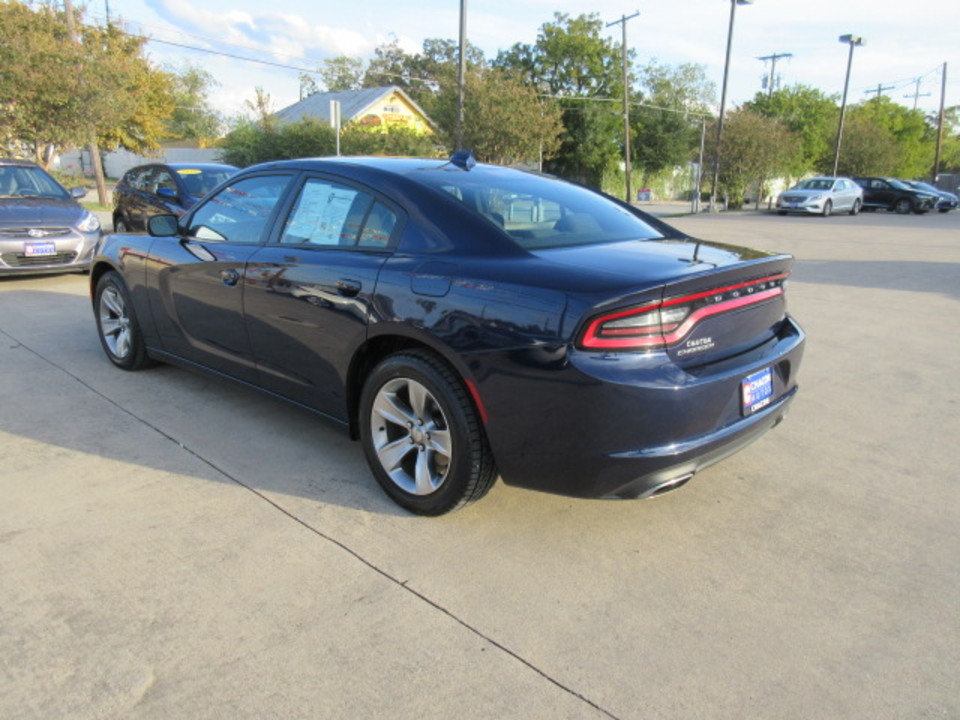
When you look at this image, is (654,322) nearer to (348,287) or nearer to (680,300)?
(680,300)

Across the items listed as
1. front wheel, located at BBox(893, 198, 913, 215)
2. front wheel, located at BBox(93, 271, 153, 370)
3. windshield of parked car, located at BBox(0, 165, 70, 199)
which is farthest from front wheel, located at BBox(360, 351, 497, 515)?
front wheel, located at BBox(893, 198, 913, 215)

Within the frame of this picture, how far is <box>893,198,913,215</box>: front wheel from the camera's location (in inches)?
1232

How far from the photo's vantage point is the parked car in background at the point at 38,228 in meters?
8.30

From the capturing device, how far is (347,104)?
1692 inches

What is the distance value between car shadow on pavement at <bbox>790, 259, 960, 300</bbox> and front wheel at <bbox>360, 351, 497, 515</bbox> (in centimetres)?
851

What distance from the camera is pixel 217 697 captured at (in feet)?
6.99

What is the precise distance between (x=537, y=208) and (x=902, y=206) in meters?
33.9

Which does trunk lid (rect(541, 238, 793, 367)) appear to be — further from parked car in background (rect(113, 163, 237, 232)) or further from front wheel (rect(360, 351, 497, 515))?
parked car in background (rect(113, 163, 237, 232))

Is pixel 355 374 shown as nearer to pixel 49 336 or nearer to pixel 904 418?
pixel 904 418

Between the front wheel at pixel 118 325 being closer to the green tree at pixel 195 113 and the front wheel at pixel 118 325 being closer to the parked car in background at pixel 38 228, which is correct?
the parked car in background at pixel 38 228

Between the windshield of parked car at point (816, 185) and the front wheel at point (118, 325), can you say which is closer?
the front wheel at point (118, 325)

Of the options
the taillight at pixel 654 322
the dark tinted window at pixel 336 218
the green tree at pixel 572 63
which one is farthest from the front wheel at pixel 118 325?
the green tree at pixel 572 63

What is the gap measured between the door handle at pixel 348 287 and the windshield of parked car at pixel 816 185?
94.4 feet

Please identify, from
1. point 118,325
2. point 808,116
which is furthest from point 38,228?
point 808,116
